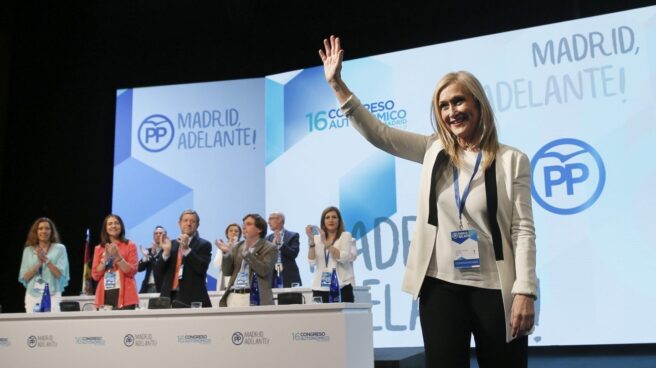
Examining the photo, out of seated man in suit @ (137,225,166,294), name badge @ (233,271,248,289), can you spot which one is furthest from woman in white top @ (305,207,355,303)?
seated man in suit @ (137,225,166,294)

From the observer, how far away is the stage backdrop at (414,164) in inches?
190

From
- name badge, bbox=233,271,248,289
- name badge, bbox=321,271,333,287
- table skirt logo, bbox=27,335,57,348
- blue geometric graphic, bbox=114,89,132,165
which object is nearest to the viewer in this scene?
table skirt logo, bbox=27,335,57,348

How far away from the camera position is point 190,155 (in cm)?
705

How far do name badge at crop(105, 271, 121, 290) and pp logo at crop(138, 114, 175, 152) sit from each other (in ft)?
9.15

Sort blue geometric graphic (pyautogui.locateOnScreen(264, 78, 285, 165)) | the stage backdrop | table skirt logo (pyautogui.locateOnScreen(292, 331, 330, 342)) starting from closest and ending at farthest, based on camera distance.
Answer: table skirt logo (pyautogui.locateOnScreen(292, 331, 330, 342)) < the stage backdrop < blue geometric graphic (pyautogui.locateOnScreen(264, 78, 285, 165))

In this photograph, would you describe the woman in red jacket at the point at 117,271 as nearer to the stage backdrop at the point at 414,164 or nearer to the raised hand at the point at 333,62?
the stage backdrop at the point at 414,164

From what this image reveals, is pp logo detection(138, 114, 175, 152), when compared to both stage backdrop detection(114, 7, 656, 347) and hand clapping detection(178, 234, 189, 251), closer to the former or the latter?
stage backdrop detection(114, 7, 656, 347)

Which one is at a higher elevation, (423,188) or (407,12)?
(407,12)

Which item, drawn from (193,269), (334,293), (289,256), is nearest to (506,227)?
(334,293)

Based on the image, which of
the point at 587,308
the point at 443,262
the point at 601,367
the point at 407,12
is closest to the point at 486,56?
the point at 407,12

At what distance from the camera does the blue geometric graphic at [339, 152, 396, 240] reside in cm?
584

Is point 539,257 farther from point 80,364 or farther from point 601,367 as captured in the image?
point 80,364

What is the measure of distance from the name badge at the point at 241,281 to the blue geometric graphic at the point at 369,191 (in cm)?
226

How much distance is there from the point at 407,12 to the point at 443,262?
5.10 m
